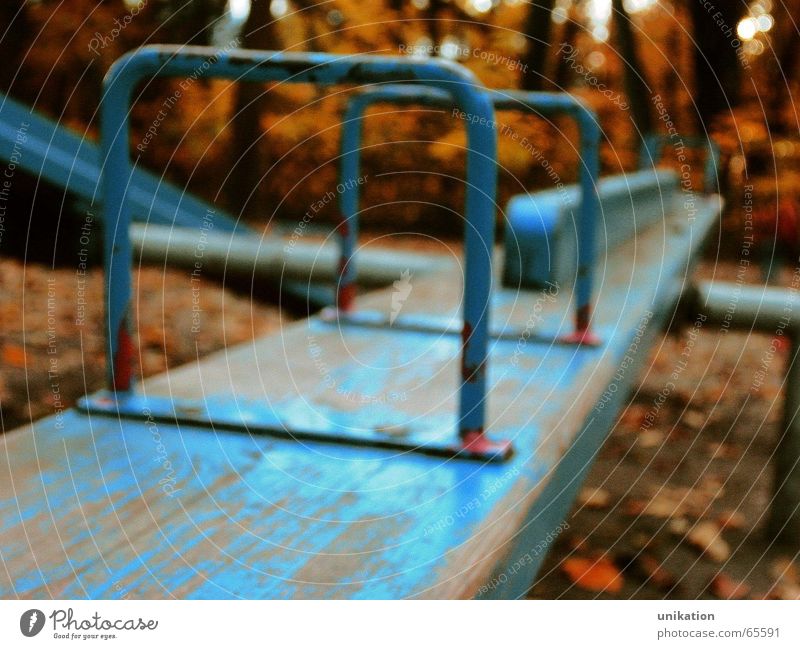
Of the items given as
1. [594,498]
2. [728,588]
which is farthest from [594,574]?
[594,498]

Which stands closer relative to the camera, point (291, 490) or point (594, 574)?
point (291, 490)

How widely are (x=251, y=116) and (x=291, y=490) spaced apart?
404 cm

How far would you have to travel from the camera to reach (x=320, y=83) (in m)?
1.13

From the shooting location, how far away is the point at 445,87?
118cm

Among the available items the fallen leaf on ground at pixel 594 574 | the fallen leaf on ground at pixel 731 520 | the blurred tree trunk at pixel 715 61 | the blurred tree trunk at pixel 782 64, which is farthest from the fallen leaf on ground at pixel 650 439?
the blurred tree trunk at pixel 782 64

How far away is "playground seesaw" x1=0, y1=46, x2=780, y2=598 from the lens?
36.6 inches

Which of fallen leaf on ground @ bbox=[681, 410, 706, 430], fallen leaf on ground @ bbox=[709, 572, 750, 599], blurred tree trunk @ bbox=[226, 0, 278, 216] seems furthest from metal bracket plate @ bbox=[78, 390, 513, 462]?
blurred tree trunk @ bbox=[226, 0, 278, 216]

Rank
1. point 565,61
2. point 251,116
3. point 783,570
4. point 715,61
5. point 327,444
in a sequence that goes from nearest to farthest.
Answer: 1. point 327,444
2. point 783,570
3. point 251,116
4. point 715,61
5. point 565,61

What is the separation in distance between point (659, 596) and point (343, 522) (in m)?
1.55

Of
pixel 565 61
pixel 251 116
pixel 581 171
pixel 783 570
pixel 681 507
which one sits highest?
pixel 565 61

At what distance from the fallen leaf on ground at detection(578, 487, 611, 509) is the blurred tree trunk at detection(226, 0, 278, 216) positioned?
7.82ft

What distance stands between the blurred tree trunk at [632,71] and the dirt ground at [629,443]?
2.23 metres

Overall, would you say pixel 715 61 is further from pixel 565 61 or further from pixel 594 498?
Result: pixel 594 498

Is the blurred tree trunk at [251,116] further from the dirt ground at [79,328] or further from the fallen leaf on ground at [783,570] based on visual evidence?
the fallen leaf on ground at [783,570]
